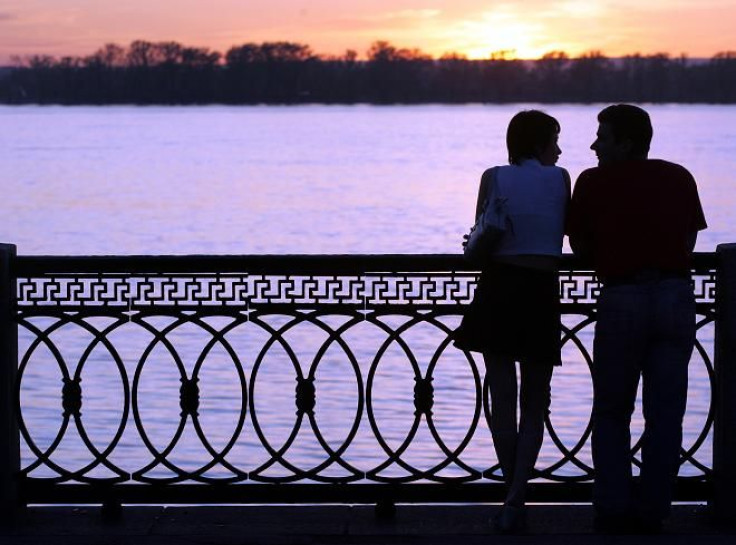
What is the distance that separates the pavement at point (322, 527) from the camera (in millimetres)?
5230

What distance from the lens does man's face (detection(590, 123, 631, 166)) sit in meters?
5.11

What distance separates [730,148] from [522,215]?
76.6m

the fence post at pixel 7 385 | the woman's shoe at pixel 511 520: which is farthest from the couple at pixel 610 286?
the fence post at pixel 7 385

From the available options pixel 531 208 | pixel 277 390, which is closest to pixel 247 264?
pixel 531 208

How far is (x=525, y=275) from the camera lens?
5117 mm

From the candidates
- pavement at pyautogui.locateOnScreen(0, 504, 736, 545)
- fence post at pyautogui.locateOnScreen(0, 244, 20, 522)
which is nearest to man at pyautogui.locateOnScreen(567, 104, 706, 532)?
pavement at pyautogui.locateOnScreen(0, 504, 736, 545)

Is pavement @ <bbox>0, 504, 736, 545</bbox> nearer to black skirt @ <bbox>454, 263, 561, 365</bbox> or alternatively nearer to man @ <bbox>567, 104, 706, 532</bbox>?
man @ <bbox>567, 104, 706, 532</bbox>

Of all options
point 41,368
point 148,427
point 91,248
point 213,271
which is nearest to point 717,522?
point 213,271

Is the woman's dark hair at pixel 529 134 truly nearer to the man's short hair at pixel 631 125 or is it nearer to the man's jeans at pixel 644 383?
the man's short hair at pixel 631 125

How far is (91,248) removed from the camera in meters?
32.9

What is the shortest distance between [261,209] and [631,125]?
39825mm

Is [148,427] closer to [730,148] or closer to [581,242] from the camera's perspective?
[581,242]

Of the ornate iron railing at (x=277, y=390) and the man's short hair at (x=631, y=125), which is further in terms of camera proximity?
the ornate iron railing at (x=277, y=390)

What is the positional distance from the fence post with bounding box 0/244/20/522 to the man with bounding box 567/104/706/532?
2.24 metres
